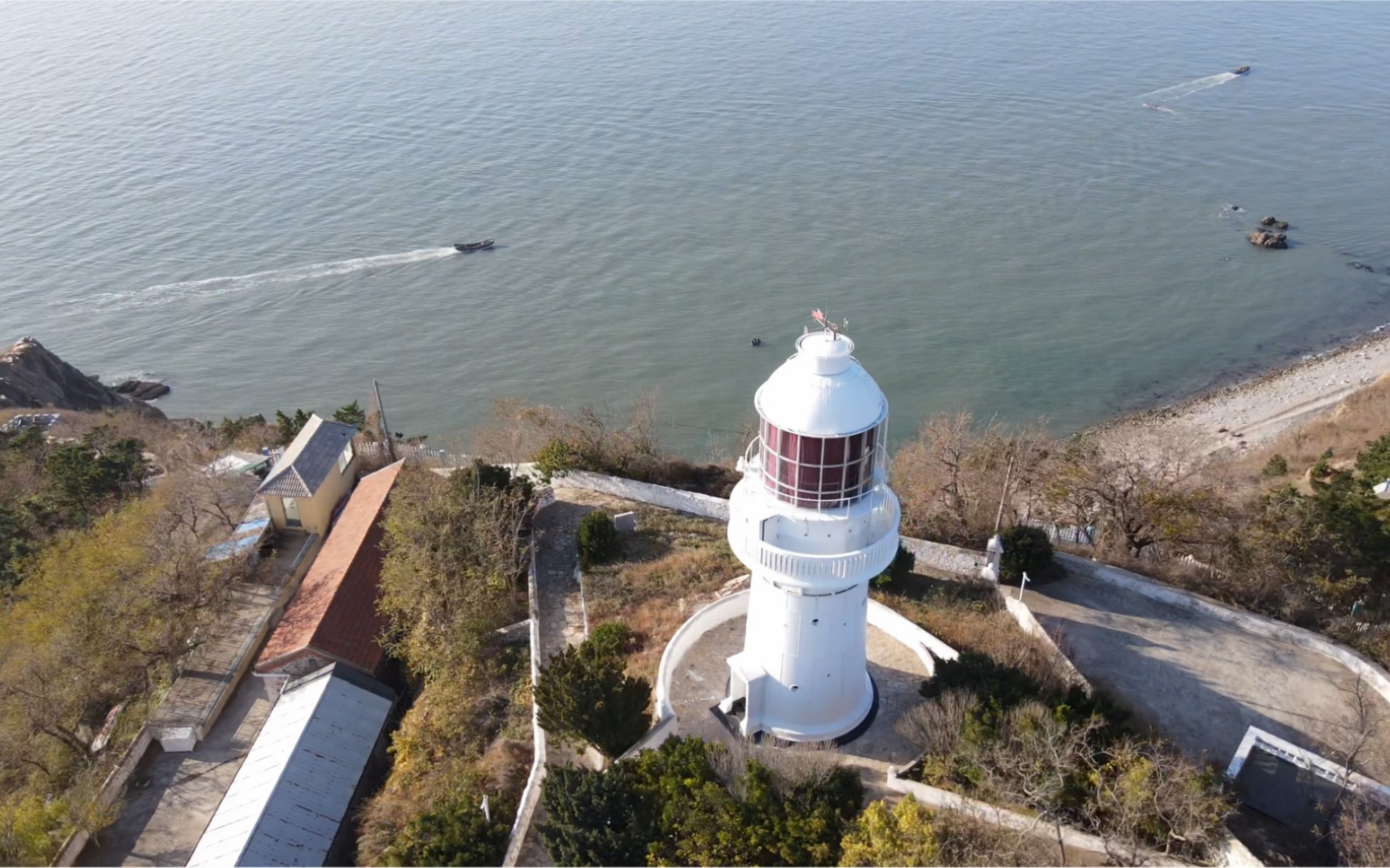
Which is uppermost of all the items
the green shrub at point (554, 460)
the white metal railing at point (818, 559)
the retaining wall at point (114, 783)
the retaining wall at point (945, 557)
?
the white metal railing at point (818, 559)

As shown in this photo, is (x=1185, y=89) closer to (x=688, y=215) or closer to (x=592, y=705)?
(x=688, y=215)

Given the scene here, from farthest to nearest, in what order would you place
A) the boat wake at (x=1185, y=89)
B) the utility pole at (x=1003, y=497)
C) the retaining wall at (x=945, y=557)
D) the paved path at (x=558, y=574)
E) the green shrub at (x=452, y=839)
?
the boat wake at (x=1185, y=89) < the utility pole at (x=1003, y=497) < the retaining wall at (x=945, y=557) < the paved path at (x=558, y=574) < the green shrub at (x=452, y=839)

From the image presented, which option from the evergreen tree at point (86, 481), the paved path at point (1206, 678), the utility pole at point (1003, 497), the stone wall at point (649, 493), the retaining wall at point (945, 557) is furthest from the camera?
the evergreen tree at point (86, 481)

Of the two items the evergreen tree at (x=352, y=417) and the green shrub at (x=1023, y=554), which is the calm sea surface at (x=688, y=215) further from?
the green shrub at (x=1023, y=554)

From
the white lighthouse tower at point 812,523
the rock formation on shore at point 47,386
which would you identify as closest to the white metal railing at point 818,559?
the white lighthouse tower at point 812,523

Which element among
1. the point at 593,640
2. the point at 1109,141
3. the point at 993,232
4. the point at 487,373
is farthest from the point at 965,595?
the point at 1109,141

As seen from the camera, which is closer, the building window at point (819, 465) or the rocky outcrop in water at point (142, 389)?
the building window at point (819, 465)

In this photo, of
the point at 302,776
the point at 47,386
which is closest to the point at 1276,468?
the point at 302,776
